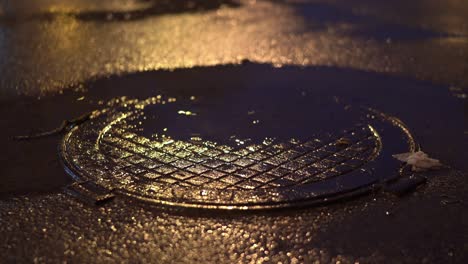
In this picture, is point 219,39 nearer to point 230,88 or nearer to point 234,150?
point 230,88

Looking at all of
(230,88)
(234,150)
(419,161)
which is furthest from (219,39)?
(419,161)

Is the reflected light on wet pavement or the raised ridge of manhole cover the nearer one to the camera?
the raised ridge of manhole cover

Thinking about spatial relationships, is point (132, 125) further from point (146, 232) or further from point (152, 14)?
point (152, 14)

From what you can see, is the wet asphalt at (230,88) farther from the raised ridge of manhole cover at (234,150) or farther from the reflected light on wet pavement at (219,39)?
the raised ridge of manhole cover at (234,150)

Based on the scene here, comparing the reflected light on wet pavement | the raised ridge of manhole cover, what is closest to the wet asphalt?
the reflected light on wet pavement

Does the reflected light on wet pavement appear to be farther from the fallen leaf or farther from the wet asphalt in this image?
the fallen leaf

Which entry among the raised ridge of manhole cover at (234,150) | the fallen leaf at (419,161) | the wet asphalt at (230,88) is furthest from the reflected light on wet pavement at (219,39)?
the fallen leaf at (419,161)

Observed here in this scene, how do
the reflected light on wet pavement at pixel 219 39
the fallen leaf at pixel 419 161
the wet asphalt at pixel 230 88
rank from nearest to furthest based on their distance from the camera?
the wet asphalt at pixel 230 88, the fallen leaf at pixel 419 161, the reflected light on wet pavement at pixel 219 39
